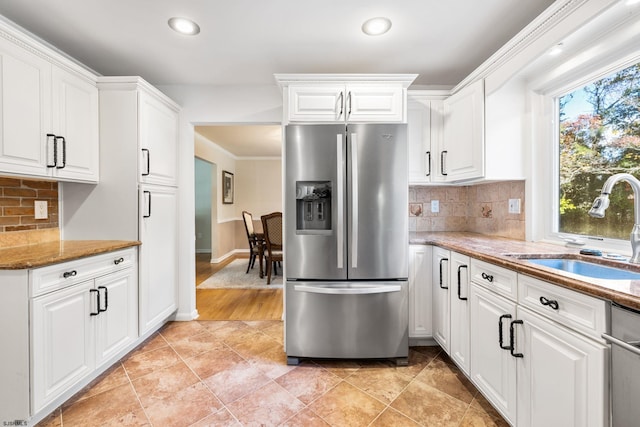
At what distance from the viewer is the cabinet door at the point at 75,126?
180cm

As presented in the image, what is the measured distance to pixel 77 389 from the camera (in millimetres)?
1675

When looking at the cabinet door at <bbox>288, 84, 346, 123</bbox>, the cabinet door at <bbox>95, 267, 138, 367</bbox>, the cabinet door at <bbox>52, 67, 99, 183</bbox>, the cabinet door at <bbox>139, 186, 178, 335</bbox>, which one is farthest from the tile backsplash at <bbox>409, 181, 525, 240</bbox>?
the cabinet door at <bbox>52, 67, 99, 183</bbox>

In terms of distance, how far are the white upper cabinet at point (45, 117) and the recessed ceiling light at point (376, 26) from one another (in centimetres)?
198

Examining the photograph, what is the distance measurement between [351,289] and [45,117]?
7.30 feet

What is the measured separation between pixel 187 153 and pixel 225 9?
56.6 inches

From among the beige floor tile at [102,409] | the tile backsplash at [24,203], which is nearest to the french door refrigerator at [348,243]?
the beige floor tile at [102,409]

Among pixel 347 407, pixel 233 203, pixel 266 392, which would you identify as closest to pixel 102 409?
pixel 266 392

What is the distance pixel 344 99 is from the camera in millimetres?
2027

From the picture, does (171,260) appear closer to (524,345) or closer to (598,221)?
(524,345)

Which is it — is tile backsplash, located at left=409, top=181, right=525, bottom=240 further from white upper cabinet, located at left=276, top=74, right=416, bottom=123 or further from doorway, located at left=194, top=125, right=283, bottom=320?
doorway, located at left=194, top=125, right=283, bottom=320

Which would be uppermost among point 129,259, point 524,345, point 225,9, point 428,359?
point 225,9

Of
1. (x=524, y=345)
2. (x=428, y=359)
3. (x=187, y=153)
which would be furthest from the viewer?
(x=187, y=153)

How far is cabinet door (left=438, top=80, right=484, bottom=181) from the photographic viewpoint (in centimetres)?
200

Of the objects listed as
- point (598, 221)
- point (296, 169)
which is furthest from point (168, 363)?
point (598, 221)
